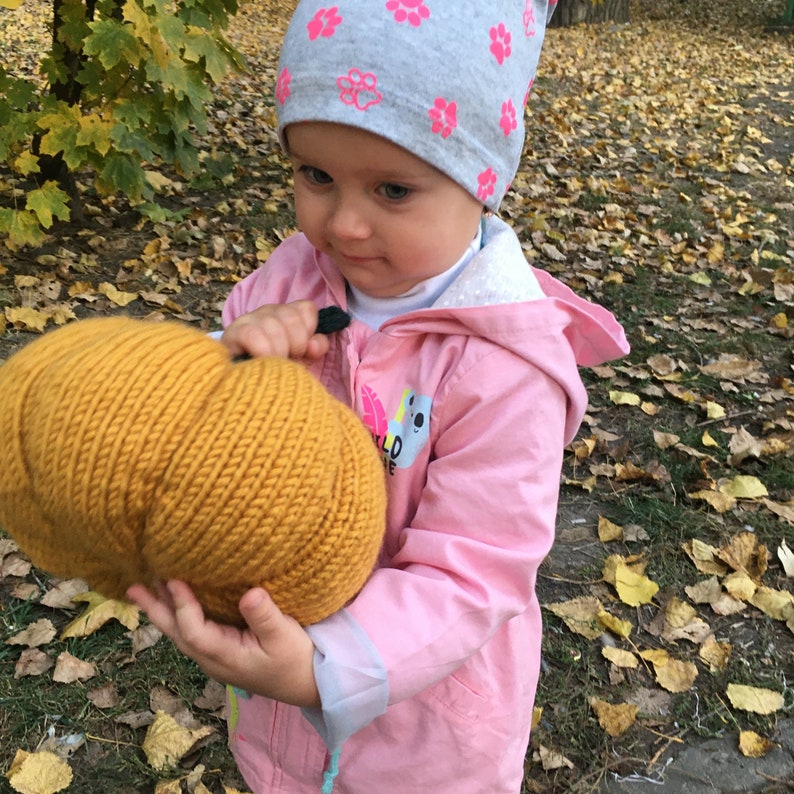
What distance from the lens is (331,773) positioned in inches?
57.1

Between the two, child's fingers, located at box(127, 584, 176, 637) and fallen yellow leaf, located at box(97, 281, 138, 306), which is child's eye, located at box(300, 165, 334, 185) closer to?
child's fingers, located at box(127, 584, 176, 637)

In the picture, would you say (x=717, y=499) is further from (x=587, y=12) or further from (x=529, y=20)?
(x=587, y=12)

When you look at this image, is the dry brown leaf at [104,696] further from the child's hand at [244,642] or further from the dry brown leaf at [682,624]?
the dry brown leaf at [682,624]

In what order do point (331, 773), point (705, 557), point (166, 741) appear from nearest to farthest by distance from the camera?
point (331, 773) → point (166, 741) → point (705, 557)

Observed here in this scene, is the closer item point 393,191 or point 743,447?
point 393,191

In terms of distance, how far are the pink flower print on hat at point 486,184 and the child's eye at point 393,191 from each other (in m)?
0.15

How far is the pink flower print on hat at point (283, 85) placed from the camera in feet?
4.29

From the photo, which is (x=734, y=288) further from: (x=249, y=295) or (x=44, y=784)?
(x=44, y=784)

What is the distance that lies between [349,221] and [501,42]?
1.38 ft

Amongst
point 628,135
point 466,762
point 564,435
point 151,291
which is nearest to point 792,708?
point 466,762

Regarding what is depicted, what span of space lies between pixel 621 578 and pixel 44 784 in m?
2.09

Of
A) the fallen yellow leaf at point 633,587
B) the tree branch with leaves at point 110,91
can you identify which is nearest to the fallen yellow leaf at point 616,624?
the fallen yellow leaf at point 633,587

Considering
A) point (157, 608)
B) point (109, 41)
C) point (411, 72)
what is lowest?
point (157, 608)

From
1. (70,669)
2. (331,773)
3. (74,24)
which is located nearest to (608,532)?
(331,773)
